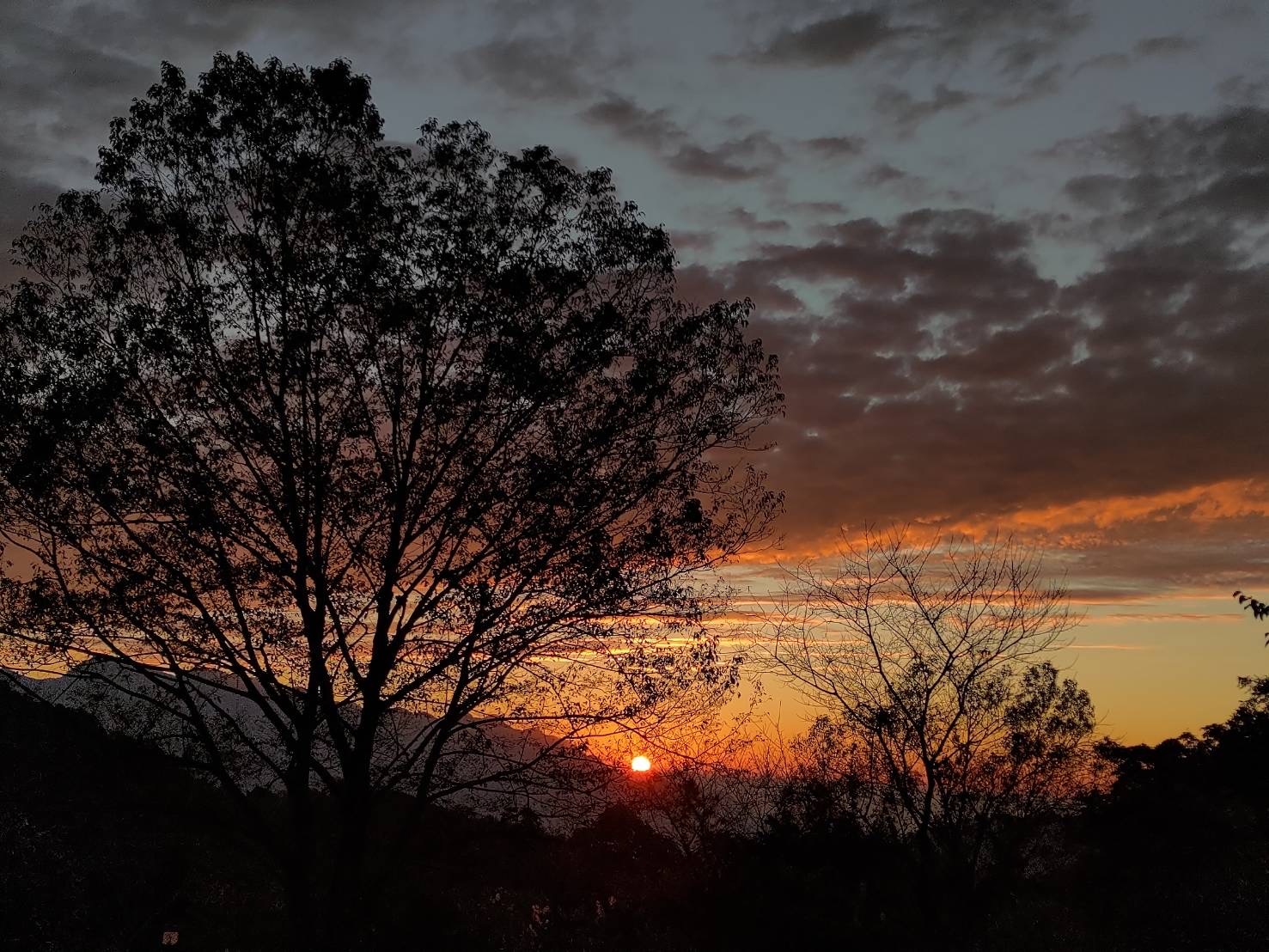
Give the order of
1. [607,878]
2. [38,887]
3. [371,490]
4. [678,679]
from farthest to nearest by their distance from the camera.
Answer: [607,878] → [38,887] → [678,679] → [371,490]

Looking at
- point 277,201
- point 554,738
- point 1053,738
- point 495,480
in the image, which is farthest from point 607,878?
point 277,201

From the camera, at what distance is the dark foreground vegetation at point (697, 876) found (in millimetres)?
21406

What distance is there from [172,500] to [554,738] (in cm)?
701

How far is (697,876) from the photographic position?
A: 25.3 metres

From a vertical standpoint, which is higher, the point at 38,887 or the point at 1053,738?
the point at 1053,738

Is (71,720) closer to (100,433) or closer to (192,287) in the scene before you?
(100,433)

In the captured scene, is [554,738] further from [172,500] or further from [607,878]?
[607,878]

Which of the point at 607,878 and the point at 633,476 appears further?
the point at 607,878

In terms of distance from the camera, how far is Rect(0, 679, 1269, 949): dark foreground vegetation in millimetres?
21406

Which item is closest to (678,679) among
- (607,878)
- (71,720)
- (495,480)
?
(495,480)

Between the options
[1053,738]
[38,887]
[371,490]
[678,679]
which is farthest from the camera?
[1053,738]

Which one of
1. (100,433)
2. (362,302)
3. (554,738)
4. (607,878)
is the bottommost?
(607,878)

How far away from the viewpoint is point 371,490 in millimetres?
15109

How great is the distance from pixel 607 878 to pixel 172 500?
3422 centimetres
